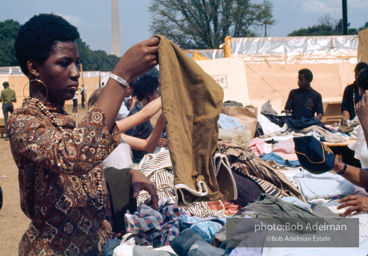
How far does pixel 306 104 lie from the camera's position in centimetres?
726

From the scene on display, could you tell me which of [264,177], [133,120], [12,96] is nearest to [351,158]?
[264,177]

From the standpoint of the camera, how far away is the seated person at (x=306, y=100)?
7.24 m

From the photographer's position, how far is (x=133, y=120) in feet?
9.23

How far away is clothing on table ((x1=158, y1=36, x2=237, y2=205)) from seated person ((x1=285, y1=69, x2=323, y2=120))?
5.83m

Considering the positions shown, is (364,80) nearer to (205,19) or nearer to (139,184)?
(139,184)

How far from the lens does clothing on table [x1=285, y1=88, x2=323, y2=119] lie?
724 cm

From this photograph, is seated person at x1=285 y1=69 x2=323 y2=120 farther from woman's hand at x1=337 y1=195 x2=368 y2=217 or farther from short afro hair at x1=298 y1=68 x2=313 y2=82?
woman's hand at x1=337 y1=195 x2=368 y2=217

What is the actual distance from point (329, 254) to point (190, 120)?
0.90 m

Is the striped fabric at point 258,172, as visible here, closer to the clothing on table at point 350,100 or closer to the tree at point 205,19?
the clothing on table at point 350,100

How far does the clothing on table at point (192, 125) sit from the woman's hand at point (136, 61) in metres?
0.12

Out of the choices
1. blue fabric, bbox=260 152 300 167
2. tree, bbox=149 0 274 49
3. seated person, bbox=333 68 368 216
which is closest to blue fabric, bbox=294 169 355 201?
seated person, bbox=333 68 368 216

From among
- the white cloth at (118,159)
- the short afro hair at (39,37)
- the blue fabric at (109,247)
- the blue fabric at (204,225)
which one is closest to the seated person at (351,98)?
the white cloth at (118,159)

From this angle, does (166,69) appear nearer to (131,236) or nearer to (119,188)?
(119,188)

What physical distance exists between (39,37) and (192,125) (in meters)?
0.77
